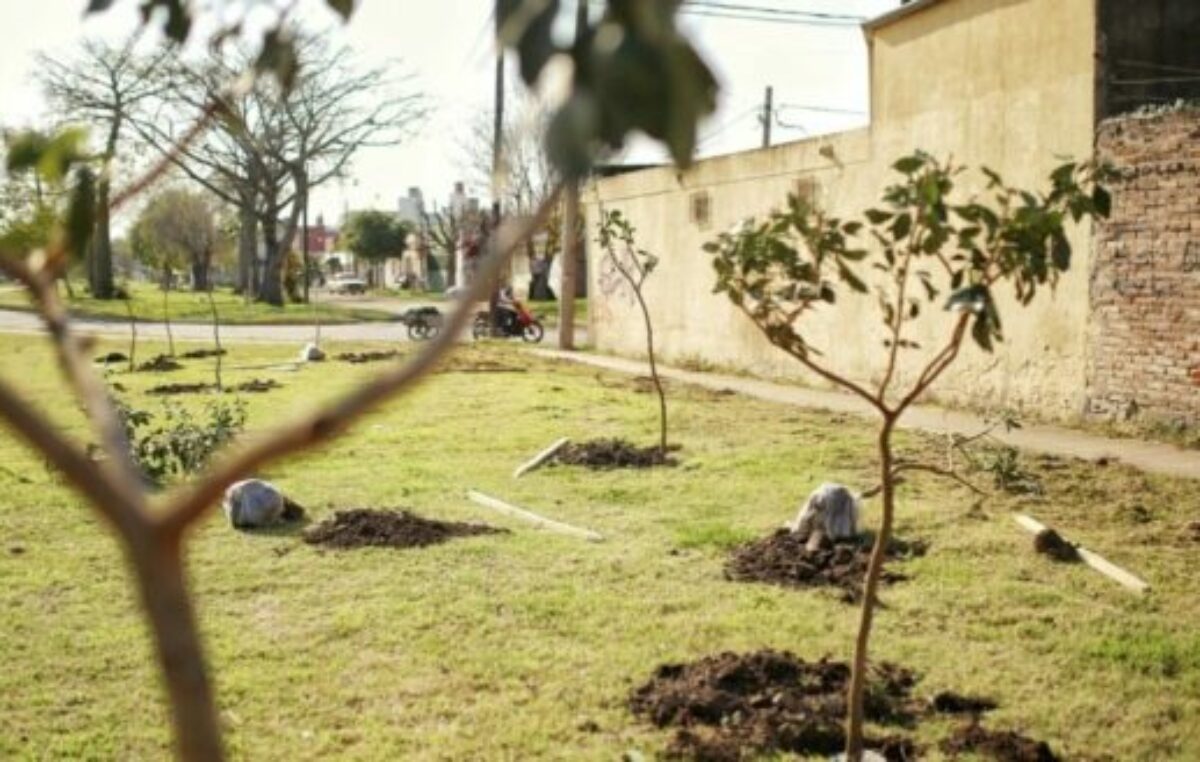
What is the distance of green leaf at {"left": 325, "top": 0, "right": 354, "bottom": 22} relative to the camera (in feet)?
4.86

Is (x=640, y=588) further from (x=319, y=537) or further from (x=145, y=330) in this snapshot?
(x=145, y=330)

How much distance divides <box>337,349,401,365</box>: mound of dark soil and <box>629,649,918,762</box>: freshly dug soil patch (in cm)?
1585

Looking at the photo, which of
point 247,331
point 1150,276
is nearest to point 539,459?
point 1150,276

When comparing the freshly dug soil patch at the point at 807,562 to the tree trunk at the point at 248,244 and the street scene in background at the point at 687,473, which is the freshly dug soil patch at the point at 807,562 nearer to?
the street scene in background at the point at 687,473

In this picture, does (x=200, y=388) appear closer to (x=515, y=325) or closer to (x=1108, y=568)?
(x=515, y=325)

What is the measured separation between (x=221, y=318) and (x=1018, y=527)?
3222 centimetres

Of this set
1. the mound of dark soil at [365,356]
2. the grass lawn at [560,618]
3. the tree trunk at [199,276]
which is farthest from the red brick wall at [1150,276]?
the tree trunk at [199,276]

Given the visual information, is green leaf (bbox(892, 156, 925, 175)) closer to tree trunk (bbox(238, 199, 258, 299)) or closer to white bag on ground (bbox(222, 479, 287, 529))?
white bag on ground (bbox(222, 479, 287, 529))

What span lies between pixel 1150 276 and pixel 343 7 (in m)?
10.5

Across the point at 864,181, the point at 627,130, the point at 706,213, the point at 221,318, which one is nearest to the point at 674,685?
the point at 627,130

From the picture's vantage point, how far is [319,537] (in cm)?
751

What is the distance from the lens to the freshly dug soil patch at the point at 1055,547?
6.85 m

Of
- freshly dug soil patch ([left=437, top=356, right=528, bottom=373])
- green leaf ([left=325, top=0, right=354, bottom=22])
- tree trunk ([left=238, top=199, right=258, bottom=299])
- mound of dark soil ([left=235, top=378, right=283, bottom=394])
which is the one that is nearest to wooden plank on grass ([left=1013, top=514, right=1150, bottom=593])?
green leaf ([left=325, top=0, right=354, bottom=22])

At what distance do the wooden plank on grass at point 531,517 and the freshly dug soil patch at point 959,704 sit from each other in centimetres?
292
